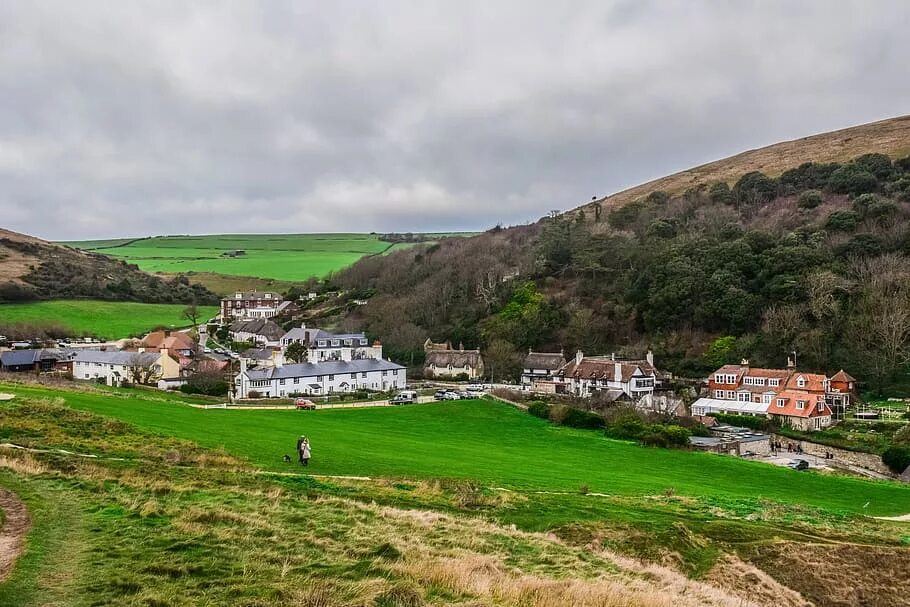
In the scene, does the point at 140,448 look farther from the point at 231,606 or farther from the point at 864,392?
the point at 864,392

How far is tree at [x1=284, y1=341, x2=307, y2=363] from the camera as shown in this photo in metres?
74.6

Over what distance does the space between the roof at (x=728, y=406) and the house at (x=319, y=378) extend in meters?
33.5

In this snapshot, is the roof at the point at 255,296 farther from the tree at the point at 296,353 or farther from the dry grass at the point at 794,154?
the dry grass at the point at 794,154

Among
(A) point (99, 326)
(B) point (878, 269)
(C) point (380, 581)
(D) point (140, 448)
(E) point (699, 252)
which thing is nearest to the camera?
(C) point (380, 581)

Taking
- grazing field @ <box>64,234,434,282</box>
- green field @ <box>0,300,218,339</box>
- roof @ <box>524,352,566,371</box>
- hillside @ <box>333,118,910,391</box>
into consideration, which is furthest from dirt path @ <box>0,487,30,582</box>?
grazing field @ <box>64,234,434,282</box>

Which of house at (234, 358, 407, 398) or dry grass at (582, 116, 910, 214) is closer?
house at (234, 358, 407, 398)

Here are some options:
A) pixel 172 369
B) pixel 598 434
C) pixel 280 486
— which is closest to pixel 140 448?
pixel 280 486

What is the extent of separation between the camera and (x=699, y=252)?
7744 cm

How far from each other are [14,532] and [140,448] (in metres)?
10.9

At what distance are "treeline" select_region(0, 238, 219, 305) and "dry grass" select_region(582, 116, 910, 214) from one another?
98.5 m

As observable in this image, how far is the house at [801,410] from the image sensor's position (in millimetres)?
50375

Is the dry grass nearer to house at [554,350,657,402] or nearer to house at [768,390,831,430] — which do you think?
house at [554,350,657,402]

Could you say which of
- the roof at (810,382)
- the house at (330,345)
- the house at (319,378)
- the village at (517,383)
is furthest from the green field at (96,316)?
the roof at (810,382)

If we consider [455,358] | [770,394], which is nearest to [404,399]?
[455,358]
